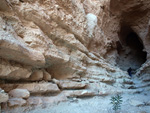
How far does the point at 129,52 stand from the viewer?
15172mm

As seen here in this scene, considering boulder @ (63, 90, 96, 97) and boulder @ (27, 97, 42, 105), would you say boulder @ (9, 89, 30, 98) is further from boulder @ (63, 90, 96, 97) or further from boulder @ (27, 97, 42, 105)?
boulder @ (63, 90, 96, 97)

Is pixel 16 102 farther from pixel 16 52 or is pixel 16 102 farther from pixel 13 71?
pixel 16 52

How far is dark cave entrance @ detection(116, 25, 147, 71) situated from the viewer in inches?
557

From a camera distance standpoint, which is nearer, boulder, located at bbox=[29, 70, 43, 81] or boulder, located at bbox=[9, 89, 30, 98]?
boulder, located at bbox=[9, 89, 30, 98]

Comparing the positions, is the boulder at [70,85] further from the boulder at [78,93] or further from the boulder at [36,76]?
the boulder at [36,76]

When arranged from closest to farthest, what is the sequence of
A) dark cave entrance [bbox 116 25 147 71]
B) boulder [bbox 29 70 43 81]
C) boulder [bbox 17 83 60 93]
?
boulder [bbox 17 83 60 93] < boulder [bbox 29 70 43 81] < dark cave entrance [bbox 116 25 147 71]

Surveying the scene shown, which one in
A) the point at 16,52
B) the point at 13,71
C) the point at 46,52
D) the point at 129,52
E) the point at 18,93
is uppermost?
the point at 129,52

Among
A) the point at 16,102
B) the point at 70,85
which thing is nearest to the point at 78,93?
the point at 70,85

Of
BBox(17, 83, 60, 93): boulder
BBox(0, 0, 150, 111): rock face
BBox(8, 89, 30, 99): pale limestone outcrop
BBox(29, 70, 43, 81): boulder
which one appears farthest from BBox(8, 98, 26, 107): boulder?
BBox(29, 70, 43, 81): boulder

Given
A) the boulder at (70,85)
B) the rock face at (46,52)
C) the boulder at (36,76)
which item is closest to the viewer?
the rock face at (46,52)

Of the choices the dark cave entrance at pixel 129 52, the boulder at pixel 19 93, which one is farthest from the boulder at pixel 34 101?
the dark cave entrance at pixel 129 52

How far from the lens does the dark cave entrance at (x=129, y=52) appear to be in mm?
14137

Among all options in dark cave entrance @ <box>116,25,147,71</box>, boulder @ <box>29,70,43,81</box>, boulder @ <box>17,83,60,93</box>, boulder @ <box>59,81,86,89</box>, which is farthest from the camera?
dark cave entrance @ <box>116,25,147,71</box>

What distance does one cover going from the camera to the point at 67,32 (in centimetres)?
475
